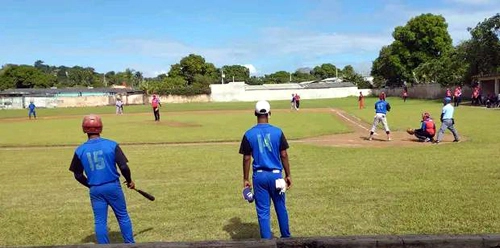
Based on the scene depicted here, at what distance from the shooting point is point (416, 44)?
248 ft

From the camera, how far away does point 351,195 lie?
873 cm

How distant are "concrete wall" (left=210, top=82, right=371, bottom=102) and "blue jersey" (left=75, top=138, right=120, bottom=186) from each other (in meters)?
81.1

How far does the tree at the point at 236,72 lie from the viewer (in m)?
148

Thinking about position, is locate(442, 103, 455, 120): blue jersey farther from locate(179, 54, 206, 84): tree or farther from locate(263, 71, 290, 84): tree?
locate(263, 71, 290, 84): tree

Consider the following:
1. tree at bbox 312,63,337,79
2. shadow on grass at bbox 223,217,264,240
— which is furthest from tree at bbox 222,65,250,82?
shadow on grass at bbox 223,217,264,240

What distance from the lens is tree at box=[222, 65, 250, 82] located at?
148500mm

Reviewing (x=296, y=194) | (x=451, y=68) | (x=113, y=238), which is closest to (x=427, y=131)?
(x=296, y=194)

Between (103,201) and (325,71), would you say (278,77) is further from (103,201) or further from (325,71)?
(103,201)

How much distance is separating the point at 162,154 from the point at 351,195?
8381 mm

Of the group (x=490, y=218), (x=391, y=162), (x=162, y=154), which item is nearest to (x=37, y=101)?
(x=162, y=154)

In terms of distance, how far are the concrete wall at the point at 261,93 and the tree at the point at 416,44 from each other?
12683 mm

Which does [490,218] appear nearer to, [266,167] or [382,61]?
[266,167]

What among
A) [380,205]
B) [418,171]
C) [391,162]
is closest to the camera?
[380,205]

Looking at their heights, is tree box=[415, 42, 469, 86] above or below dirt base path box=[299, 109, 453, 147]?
above
